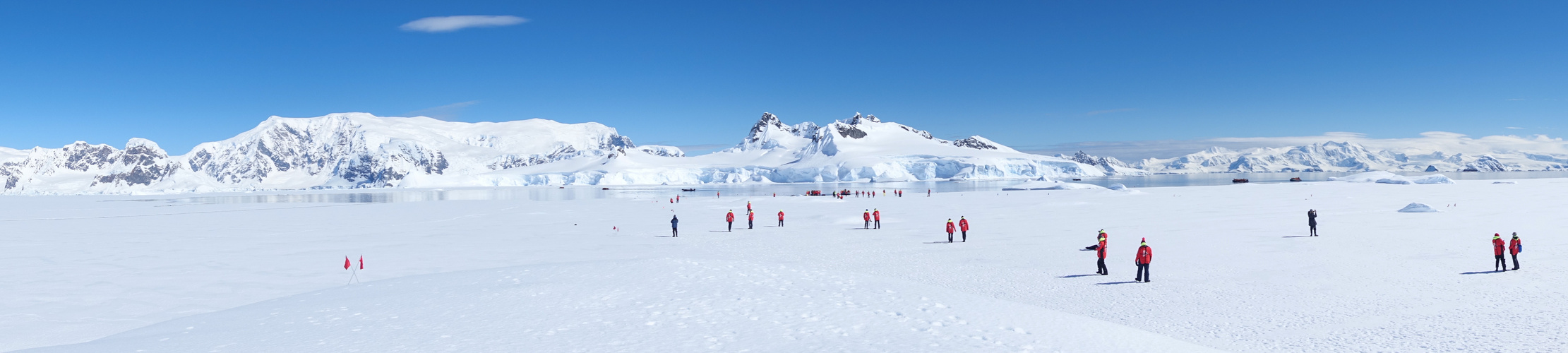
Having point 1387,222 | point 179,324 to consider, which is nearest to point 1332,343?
point 179,324

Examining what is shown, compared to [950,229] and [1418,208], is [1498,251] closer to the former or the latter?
[950,229]

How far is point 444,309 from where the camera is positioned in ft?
40.7

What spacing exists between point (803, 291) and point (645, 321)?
3366mm

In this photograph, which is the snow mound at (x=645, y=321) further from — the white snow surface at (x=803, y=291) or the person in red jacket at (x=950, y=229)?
the person in red jacket at (x=950, y=229)

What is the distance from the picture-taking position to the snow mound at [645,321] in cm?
974

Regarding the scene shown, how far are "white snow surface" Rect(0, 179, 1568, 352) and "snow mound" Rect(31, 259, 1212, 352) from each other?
6 cm

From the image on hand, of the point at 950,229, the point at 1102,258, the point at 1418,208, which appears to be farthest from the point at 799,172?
the point at 1102,258

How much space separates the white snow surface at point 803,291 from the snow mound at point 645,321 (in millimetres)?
61

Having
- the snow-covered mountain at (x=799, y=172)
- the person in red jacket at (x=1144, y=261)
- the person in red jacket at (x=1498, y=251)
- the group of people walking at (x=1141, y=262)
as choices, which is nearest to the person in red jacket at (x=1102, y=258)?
the group of people walking at (x=1141, y=262)

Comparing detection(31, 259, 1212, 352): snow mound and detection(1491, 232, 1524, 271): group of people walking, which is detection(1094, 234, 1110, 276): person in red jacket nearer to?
detection(31, 259, 1212, 352): snow mound

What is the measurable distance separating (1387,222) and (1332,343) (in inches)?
916

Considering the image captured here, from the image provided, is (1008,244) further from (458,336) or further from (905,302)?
(458,336)

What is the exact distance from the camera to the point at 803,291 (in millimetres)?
13609

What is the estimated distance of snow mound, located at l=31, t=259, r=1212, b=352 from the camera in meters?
9.74
